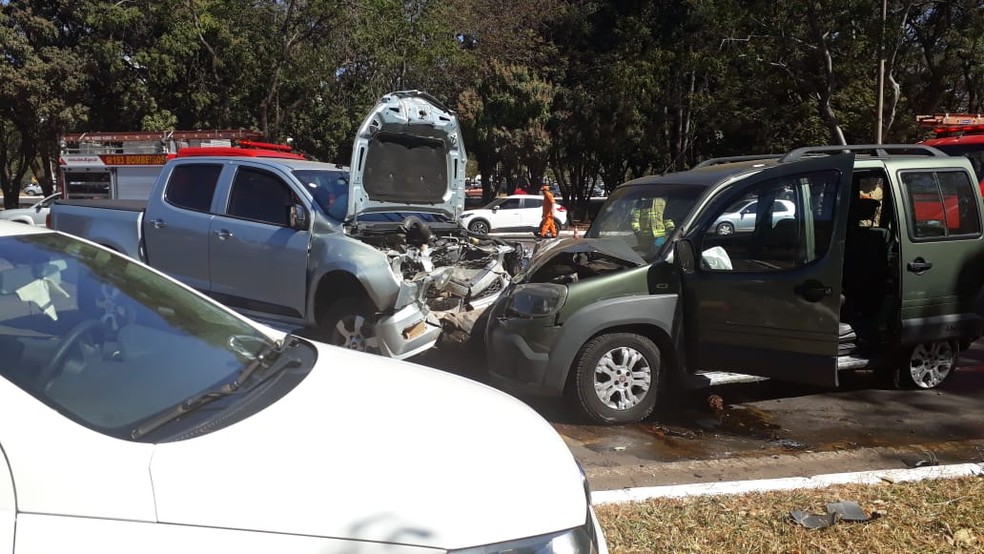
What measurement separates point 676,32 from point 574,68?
4.72 meters

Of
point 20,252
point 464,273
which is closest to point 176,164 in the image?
point 464,273

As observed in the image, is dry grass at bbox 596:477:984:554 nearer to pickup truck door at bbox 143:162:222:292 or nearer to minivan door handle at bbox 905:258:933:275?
minivan door handle at bbox 905:258:933:275

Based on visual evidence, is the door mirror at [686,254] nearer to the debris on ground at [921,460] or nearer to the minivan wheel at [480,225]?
the debris on ground at [921,460]

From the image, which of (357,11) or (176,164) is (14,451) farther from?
(357,11)

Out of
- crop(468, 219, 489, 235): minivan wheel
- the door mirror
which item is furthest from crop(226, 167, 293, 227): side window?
crop(468, 219, 489, 235): minivan wheel

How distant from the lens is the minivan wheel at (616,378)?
534 cm

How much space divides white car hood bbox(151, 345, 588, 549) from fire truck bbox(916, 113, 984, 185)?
38.0ft

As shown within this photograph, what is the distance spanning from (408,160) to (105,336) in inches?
186

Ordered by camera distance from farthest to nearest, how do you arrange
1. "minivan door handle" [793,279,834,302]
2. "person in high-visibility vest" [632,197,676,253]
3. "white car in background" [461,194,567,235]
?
"white car in background" [461,194,567,235]
"person in high-visibility vest" [632,197,676,253]
"minivan door handle" [793,279,834,302]

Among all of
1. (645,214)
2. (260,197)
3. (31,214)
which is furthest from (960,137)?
(31,214)

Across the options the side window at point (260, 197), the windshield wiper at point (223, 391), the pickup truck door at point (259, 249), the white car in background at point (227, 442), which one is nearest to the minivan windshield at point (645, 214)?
the pickup truck door at point (259, 249)

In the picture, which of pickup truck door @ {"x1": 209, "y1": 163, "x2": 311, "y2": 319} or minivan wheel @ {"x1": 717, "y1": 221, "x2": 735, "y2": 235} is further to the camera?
pickup truck door @ {"x1": 209, "y1": 163, "x2": 311, "y2": 319}

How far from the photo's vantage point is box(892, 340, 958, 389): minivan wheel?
6184 millimetres

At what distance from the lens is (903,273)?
568cm
